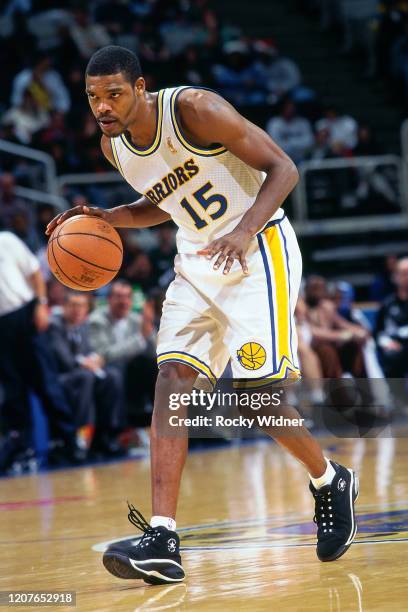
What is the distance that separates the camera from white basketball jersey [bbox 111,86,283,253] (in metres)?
4.43

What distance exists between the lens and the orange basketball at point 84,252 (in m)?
4.60

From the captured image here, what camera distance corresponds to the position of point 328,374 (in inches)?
434

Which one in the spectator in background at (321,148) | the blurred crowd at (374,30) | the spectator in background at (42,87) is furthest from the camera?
the blurred crowd at (374,30)

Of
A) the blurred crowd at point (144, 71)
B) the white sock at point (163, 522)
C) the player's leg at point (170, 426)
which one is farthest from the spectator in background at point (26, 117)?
the white sock at point (163, 522)

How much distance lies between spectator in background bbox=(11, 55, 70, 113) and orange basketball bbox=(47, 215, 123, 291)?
9.38 meters

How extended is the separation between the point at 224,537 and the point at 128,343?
5083mm

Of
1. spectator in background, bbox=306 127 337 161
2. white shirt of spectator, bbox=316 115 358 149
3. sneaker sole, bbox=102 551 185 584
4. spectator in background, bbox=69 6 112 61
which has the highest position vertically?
spectator in background, bbox=69 6 112 61

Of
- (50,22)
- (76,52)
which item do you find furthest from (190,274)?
(50,22)

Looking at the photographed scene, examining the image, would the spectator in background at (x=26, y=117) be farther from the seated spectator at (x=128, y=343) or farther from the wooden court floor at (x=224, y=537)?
the wooden court floor at (x=224, y=537)

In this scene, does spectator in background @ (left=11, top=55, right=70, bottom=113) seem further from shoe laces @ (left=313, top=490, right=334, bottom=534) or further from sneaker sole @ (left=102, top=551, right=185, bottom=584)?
sneaker sole @ (left=102, top=551, right=185, bottom=584)

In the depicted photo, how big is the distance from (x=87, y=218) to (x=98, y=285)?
27cm

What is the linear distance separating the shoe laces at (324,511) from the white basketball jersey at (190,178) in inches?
41.8

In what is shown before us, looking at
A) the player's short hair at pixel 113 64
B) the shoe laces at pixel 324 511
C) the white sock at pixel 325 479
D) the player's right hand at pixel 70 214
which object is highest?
the player's short hair at pixel 113 64

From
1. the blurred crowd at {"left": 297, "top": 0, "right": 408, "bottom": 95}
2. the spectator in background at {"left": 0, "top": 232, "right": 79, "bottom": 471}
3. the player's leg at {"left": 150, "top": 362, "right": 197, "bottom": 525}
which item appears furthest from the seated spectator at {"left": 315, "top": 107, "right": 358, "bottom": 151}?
the player's leg at {"left": 150, "top": 362, "right": 197, "bottom": 525}
